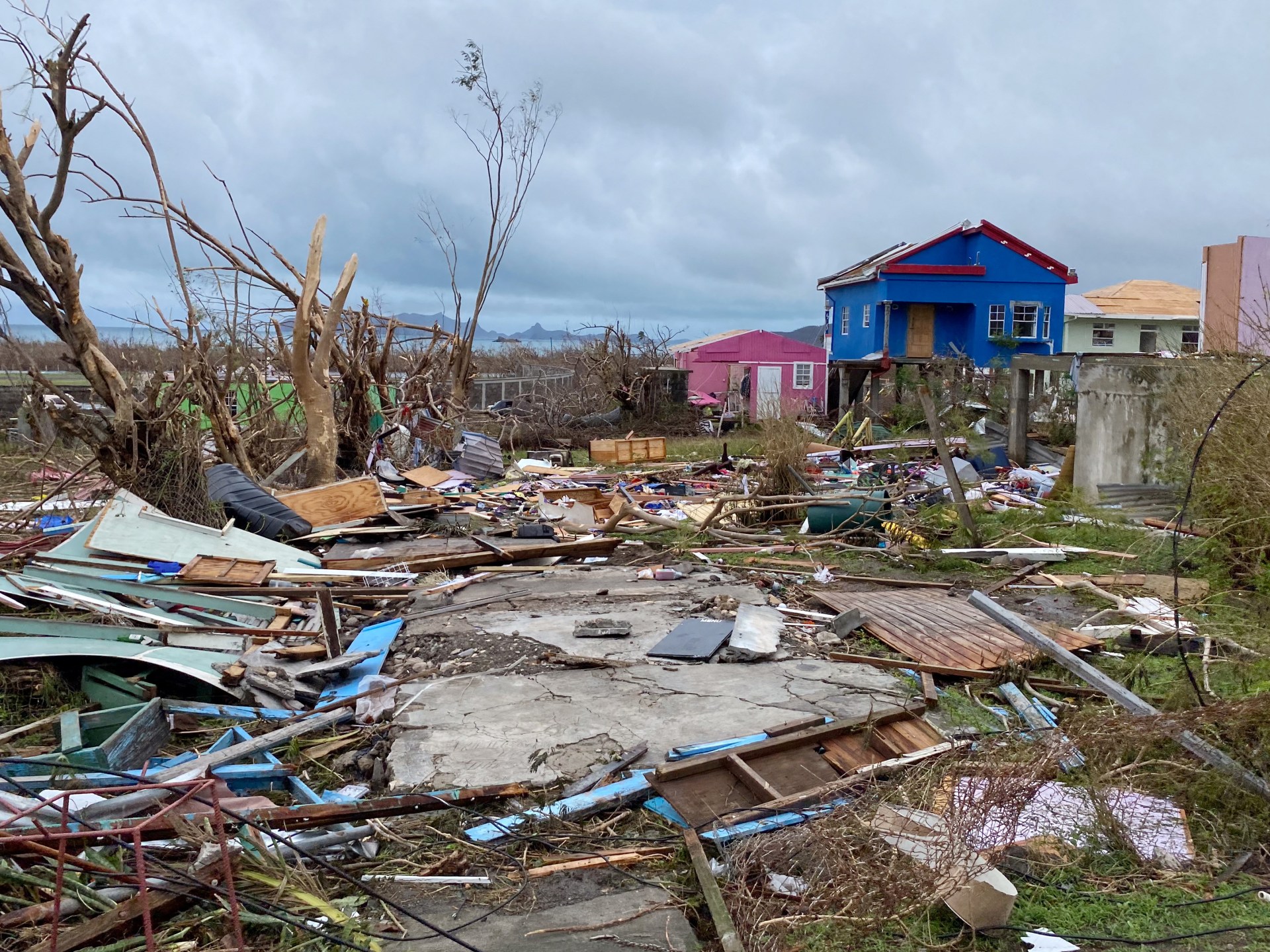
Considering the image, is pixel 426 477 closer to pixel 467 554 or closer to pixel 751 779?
pixel 467 554

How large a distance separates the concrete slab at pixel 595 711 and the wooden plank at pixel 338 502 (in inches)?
246

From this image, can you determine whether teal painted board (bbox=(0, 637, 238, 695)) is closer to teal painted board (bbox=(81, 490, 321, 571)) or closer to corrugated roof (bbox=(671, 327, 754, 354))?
teal painted board (bbox=(81, 490, 321, 571))

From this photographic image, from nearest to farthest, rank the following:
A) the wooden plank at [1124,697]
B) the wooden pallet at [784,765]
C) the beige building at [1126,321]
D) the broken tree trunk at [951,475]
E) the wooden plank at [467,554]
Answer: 1. the wooden plank at [1124,697]
2. the wooden pallet at [784,765]
3. the wooden plank at [467,554]
4. the broken tree trunk at [951,475]
5. the beige building at [1126,321]

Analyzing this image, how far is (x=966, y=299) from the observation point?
3253 centimetres

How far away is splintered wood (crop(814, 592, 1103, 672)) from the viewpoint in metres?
6.41

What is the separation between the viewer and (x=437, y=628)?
24.1ft

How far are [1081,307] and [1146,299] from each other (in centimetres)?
351

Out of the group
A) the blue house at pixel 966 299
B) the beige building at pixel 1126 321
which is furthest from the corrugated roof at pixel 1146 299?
the blue house at pixel 966 299

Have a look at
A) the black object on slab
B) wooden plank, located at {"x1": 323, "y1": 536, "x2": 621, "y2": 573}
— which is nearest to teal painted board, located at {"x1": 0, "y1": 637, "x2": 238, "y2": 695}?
the black object on slab

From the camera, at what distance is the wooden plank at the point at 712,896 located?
Result: 3.16m

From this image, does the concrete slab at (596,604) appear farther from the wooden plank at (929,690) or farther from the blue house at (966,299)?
the blue house at (966,299)

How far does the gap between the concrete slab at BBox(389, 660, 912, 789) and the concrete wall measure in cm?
908

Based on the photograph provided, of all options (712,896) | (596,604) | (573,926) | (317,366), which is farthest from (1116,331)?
(573,926)

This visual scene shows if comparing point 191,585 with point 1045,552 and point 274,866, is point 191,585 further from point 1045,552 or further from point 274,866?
point 1045,552
